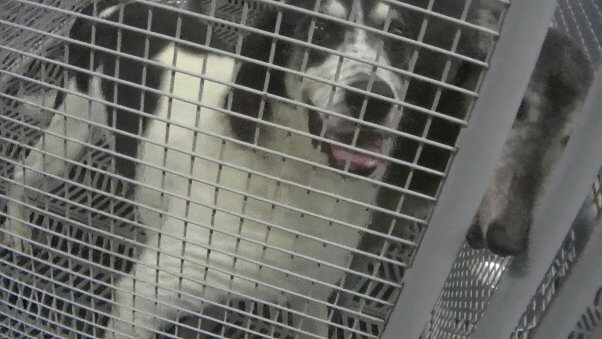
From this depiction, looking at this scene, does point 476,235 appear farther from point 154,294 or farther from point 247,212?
point 154,294

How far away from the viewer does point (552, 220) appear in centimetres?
58

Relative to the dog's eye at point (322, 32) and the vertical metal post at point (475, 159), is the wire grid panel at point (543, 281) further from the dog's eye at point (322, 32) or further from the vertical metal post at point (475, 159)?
the dog's eye at point (322, 32)

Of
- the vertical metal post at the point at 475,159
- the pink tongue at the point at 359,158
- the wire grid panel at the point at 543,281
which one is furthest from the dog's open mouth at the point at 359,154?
the wire grid panel at the point at 543,281

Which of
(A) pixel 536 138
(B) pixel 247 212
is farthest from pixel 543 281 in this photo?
(B) pixel 247 212

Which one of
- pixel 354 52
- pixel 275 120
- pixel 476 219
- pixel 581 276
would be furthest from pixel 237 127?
pixel 581 276

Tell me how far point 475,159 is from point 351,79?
0.16m

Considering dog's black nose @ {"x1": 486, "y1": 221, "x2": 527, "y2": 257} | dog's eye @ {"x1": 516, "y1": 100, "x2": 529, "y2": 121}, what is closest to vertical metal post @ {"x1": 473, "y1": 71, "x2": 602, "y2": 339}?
dog's black nose @ {"x1": 486, "y1": 221, "x2": 527, "y2": 257}

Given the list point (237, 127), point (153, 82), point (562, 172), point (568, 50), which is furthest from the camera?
point (153, 82)

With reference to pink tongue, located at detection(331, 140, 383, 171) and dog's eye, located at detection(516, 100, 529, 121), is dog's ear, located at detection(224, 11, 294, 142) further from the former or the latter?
dog's eye, located at detection(516, 100, 529, 121)

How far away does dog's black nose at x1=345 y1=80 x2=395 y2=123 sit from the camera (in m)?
0.64

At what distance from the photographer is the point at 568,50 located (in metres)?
0.67

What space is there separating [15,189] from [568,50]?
870 mm

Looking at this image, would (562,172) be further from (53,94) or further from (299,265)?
(53,94)

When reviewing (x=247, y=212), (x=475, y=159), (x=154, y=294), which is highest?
(x=475, y=159)
